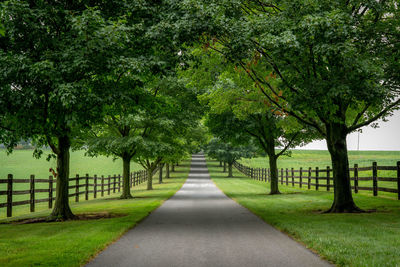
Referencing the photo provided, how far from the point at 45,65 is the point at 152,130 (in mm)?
15805

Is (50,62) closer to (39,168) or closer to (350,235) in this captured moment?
(350,235)

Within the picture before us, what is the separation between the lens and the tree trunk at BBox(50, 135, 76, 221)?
12870 millimetres

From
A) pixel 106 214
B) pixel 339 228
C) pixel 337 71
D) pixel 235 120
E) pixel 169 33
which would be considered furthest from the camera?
pixel 235 120

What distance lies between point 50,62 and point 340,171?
10690mm

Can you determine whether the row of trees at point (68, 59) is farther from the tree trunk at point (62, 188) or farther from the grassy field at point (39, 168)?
the grassy field at point (39, 168)

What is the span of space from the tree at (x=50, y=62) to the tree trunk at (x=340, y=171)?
8.80 metres

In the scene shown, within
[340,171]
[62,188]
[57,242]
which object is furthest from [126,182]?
[57,242]

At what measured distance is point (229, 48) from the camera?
11.4 metres

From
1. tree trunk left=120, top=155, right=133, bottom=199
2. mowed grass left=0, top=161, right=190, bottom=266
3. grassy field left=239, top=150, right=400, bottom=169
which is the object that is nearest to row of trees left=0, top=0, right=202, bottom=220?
mowed grass left=0, top=161, right=190, bottom=266

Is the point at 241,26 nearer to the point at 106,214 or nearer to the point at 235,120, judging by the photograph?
the point at 106,214

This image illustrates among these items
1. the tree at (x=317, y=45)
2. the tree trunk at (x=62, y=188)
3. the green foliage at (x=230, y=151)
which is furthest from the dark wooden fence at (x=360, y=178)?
the tree trunk at (x=62, y=188)

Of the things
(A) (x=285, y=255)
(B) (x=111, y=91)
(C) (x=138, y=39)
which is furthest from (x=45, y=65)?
(A) (x=285, y=255)

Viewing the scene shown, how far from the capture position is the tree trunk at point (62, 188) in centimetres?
1287

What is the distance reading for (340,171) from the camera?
14.0m
